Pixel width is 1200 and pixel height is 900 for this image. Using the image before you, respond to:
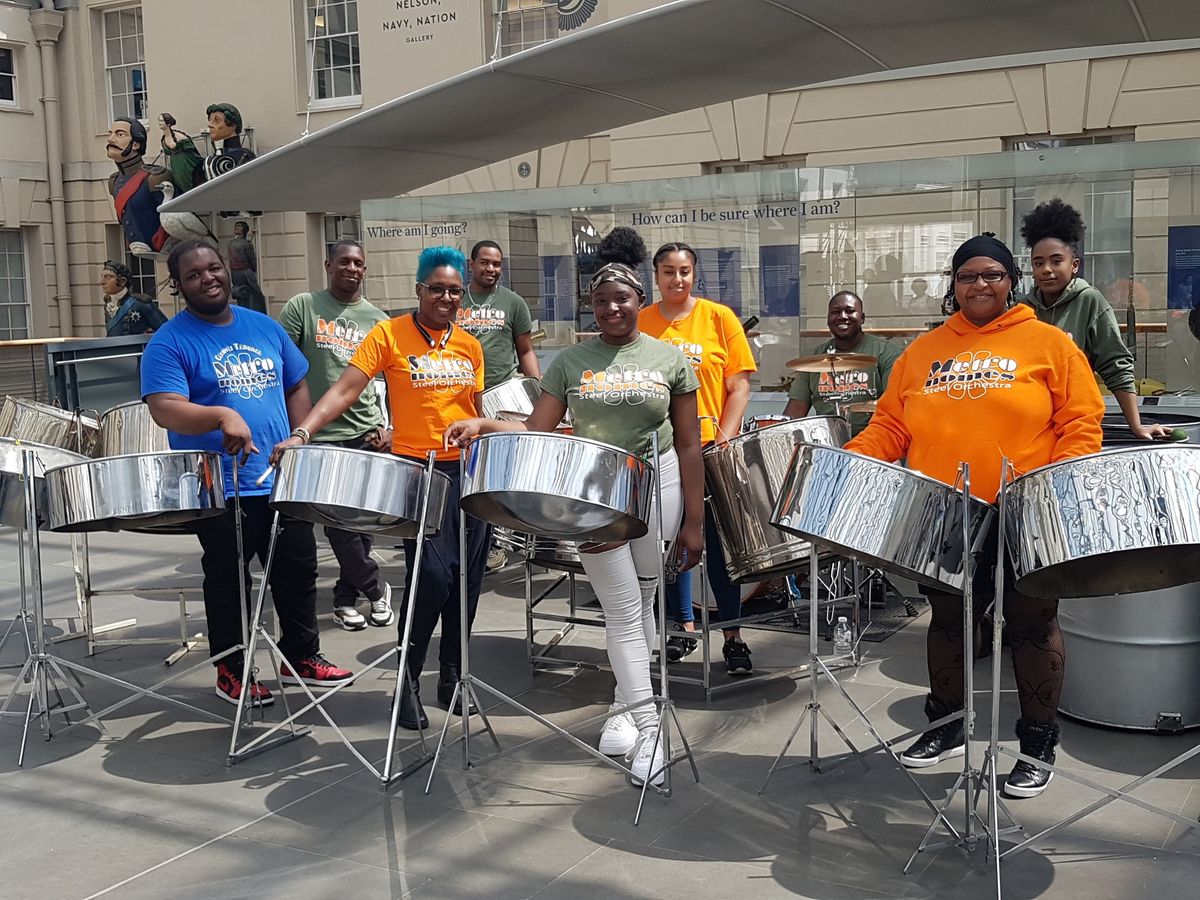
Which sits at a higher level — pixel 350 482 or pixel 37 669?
pixel 350 482

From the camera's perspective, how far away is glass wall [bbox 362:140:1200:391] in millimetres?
5625

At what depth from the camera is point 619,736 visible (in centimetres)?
296

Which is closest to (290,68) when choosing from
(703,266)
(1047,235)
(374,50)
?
(374,50)

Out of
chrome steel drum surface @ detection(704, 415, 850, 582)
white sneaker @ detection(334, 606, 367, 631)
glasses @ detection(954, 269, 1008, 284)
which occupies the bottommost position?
white sneaker @ detection(334, 606, 367, 631)

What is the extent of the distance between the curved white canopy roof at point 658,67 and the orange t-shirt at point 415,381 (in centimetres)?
134

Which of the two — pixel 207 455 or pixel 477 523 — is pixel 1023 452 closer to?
pixel 477 523

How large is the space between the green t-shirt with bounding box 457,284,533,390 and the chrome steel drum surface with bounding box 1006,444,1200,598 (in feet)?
8.18

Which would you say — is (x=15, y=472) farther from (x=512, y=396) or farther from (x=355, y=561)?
(x=512, y=396)

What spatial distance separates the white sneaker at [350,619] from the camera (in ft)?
13.9

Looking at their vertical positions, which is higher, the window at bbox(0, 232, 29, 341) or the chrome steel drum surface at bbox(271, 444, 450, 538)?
the window at bbox(0, 232, 29, 341)

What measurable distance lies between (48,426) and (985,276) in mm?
2958

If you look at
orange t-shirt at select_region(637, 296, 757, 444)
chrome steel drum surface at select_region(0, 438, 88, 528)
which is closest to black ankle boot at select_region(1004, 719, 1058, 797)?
orange t-shirt at select_region(637, 296, 757, 444)

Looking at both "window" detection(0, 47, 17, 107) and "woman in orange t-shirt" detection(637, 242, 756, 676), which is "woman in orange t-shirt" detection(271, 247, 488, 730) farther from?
"window" detection(0, 47, 17, 107)

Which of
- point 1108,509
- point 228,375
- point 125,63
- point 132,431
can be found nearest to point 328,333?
point 132,431
